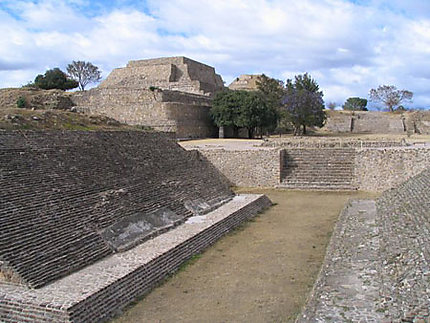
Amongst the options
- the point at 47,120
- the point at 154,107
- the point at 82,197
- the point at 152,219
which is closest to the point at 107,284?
the point at 82,197

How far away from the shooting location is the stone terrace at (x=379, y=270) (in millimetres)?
5180

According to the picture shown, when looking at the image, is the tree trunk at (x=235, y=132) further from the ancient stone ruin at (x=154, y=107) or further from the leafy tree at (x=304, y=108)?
the leafy tree at (x=304, y=108)

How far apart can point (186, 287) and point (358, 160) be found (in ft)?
38.7

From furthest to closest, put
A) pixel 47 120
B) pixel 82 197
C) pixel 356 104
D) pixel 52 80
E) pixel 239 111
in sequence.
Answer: pixel 356 104
pixel 52 80
pixel 239 111
pixel 47 120
pixel 82 197

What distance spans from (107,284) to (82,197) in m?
2.81

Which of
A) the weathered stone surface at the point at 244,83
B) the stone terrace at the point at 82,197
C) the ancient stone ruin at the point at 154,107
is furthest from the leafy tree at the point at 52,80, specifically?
the stone terrace at the point at 82,197

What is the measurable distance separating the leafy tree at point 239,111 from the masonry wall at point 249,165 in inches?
343

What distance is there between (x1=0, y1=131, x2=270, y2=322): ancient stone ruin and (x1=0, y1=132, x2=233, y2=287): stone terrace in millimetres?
21

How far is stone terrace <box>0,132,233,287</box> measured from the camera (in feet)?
21.5

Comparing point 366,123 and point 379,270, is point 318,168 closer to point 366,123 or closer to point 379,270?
point 379,270

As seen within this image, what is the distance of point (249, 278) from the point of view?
7.46 meters

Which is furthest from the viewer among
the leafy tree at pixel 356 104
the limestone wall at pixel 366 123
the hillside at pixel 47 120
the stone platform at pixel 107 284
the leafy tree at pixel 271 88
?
the leafy tree at pixel 356 104

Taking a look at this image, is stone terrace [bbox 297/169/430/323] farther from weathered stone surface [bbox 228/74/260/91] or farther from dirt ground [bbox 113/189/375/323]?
weathered stone surface [bbox 228/74/260/91]

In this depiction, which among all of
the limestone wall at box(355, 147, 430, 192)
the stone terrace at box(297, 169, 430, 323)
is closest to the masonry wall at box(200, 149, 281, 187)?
the limestone wall at box(355, 147, 430, 192)
